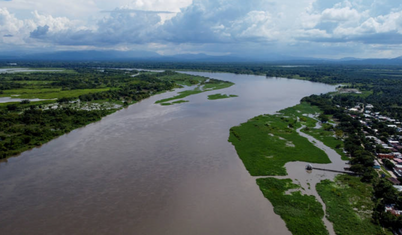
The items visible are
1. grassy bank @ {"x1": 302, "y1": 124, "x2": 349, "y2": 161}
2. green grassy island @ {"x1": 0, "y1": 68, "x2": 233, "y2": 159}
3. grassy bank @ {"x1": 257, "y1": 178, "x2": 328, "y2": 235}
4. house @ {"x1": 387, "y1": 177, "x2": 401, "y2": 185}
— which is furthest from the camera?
green grassy island @ {"x1": 0, "y1": 68, "x2": 233, "y2": 159}

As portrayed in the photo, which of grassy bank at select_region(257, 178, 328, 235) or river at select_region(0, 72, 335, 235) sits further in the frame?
river at select_region(0, 72, 335, 235)

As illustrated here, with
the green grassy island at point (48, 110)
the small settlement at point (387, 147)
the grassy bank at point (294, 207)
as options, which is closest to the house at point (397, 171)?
the small settlement at point (387, 147)

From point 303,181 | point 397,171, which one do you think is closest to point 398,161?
point 397,171

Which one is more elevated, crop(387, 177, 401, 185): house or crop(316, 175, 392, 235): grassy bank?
crop(387, 177, 401, 185): house

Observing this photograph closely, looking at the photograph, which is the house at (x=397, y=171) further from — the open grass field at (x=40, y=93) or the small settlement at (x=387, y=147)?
the open grass field at (x=40, y=93)

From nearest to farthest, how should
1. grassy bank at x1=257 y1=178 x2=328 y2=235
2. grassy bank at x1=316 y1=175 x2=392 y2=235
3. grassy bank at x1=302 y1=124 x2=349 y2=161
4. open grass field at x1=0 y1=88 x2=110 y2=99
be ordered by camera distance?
grassy bank at x1=316 y1=175 x2=392 y2=235 < grassy bank at x1=257 y1=178 x2=328 y2=235 < grassy bank at x1=302 y1=124 x2=349 y2=161 < open grass field at x1=0 y1=88 x2=110 y2=99

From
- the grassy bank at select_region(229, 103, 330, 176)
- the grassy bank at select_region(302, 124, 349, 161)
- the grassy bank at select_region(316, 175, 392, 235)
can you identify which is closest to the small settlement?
the grassy bank at select_region(316, 175, 392, 235)

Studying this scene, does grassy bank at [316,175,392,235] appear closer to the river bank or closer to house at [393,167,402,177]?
the river bank
